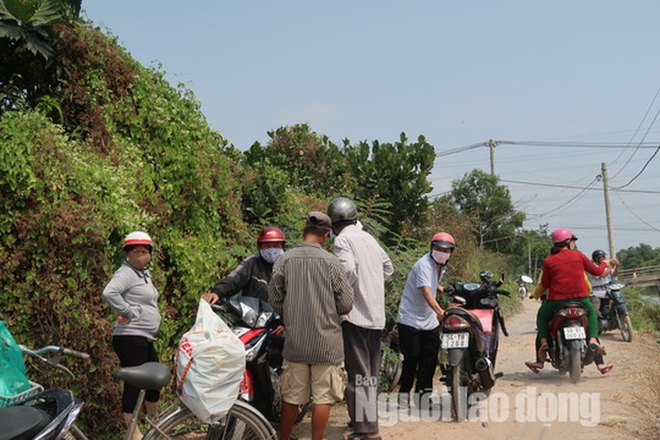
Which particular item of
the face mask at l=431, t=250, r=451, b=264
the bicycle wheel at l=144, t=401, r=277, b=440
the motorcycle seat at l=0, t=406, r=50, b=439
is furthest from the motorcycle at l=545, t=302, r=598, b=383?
the motorcycle seat at l=0, t=406, r=50, b=439

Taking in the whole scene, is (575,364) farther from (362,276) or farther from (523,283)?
(523,283)

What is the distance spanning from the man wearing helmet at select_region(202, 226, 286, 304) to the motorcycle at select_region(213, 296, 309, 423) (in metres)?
0.38

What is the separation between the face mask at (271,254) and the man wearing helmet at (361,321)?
2.39 feet

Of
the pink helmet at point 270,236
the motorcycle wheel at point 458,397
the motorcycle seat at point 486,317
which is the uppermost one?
the pink helmet at point 270,236

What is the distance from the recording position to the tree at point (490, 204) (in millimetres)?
43469

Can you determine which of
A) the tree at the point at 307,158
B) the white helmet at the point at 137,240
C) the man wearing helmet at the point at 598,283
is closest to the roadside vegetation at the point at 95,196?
the white helmet at the point at 137,240

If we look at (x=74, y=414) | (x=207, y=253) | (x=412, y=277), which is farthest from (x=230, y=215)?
(x=74, y=414)

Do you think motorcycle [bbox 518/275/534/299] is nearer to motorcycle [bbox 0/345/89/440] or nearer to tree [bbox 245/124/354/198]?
tree [bbox 245/124/354/198]

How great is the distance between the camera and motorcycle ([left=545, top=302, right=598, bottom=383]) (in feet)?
26.6

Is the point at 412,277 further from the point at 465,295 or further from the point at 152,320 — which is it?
the point at 152,320

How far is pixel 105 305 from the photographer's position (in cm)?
541

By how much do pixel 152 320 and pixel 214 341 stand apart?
4.34 ft

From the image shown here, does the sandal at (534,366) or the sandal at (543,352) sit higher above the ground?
the sandal at (543,352)

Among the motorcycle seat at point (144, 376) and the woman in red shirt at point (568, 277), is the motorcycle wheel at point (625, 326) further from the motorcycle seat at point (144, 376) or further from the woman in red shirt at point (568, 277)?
the motorcycle seat at point (144, 376)
